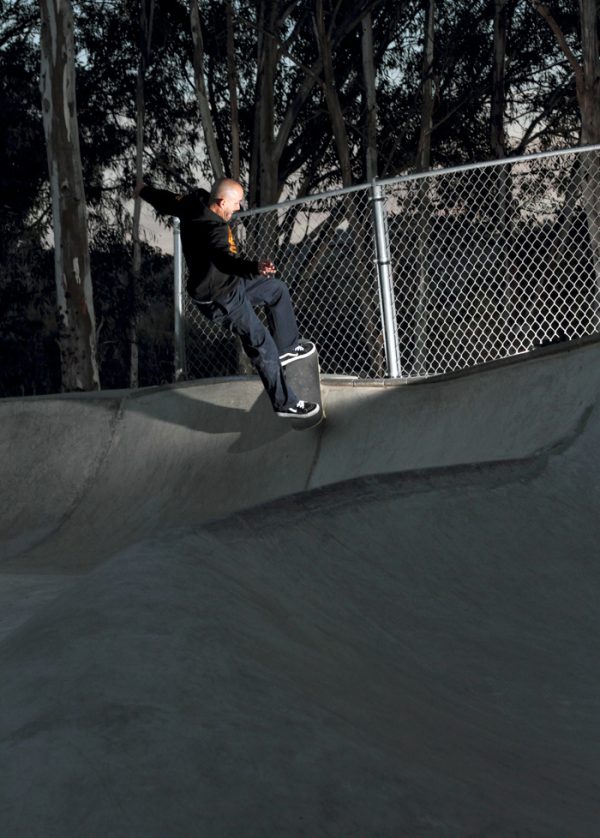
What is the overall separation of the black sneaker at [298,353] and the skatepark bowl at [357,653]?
0.90 metres

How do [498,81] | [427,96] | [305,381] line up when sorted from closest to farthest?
[305,381]
[427,96]
[498,81]

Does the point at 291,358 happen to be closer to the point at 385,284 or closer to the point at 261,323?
the point at 261,323

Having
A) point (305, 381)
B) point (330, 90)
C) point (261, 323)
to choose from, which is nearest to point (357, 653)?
point (261, 323)

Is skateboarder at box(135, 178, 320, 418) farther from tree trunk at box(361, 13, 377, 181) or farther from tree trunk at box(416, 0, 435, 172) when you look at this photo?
tree trunk at box(416, 0, 435, 172)

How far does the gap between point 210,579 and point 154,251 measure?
2633 cm

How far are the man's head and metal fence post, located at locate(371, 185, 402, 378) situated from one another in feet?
5.14

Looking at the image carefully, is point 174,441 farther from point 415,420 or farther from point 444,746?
point 444,746

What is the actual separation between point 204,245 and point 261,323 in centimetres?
73

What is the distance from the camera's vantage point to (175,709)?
2.42 meters

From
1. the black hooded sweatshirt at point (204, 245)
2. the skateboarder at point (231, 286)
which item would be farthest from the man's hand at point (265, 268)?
the black hooded sweatshirt at point (204, 245)

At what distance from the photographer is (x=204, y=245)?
23.4 feet

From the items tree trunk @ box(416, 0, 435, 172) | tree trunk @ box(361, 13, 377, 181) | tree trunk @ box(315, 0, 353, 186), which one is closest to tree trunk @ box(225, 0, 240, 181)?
tree trunk @ box(315, 0, 353, 186)

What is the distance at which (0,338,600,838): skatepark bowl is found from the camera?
2143 mm

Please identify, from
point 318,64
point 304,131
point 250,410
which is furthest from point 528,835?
point 304,131
